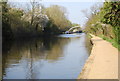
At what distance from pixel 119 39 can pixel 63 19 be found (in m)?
80.6

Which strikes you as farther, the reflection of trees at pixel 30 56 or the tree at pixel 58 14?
the tree at pixel 58 14

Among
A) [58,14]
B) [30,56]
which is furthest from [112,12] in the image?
[58,14]

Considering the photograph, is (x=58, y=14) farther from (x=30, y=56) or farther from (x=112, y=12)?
(x=112, y=12)

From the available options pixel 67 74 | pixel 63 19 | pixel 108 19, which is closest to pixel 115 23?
pixel 108 19

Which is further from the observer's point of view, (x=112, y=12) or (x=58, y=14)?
(x=58, y=14)

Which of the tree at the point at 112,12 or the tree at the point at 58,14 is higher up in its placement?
the tree at the point at 112,12

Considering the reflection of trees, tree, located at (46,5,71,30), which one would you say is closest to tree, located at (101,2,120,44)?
the reflection of trees

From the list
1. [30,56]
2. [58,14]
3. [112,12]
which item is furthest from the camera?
[58,14]

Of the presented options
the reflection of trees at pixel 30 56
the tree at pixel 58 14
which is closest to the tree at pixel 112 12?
the reflection of trees at pixel 30 56

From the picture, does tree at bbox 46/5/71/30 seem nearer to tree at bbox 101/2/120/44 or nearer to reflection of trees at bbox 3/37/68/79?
reflection of trees at bbox 3/37/68/79

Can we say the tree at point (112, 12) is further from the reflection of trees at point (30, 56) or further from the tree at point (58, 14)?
the tree at point (58, 14)

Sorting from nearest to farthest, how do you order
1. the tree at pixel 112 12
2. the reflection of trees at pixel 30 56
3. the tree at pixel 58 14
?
the reflection of trees at pixel 30 56 < the tree at pixel 112 12 < the tree at pixel 58 14

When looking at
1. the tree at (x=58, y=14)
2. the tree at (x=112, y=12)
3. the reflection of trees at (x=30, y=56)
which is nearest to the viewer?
the reflection of trees at (x=30, y=56)

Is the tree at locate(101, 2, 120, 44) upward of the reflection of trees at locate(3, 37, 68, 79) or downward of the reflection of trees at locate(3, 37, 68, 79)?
upward
